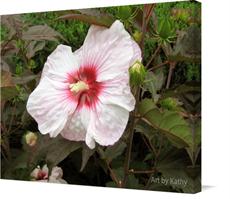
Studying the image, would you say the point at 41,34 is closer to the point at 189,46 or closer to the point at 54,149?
the point at 54,149

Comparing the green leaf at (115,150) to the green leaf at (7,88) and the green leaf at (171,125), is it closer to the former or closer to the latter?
the green leaf at (171,125)

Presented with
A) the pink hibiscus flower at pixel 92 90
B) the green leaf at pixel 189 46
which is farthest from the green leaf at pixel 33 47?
the green leaf at pixel 189 46

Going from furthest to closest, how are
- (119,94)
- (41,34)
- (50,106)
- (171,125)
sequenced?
(41,34) → (50,106) → (119,94) → (171,125)

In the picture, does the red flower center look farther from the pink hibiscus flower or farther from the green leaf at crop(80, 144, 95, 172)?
the green leaf at crop(80, 144, 95, 172)

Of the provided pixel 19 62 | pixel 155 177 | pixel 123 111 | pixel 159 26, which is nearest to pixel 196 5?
pixel 159 26

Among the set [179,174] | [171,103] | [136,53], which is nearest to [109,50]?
[136,53]

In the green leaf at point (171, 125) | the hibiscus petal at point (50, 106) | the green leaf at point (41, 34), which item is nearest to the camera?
the green leaf at point (171, 125)

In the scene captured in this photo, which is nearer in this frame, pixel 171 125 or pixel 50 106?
pixel 171 125
